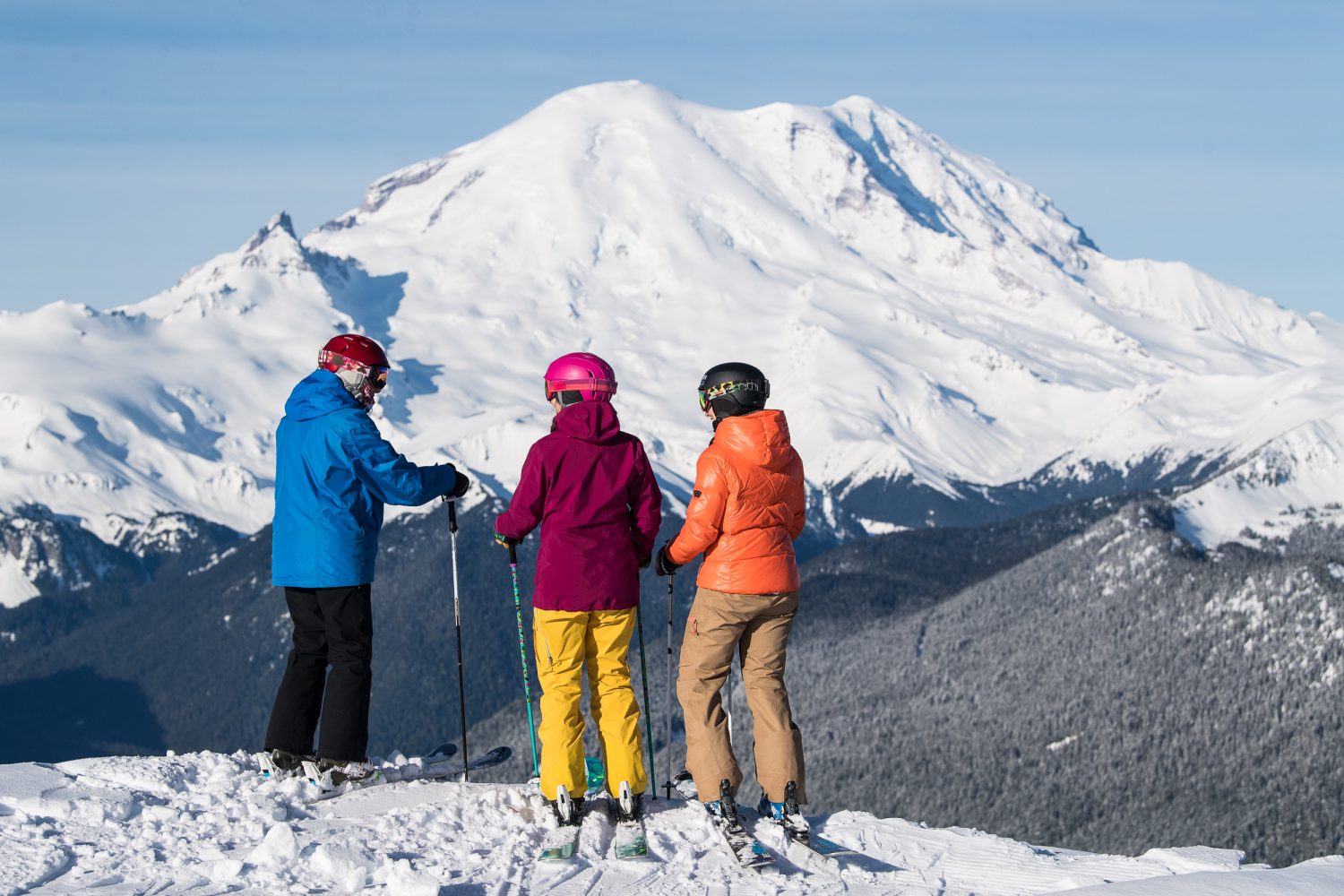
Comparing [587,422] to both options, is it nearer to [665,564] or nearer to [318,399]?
[665,564]

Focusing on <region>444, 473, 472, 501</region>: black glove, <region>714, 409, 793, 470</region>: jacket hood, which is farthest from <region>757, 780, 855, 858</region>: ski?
<region>444, 473, 472, 501</region>: black glove

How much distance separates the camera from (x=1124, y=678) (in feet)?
569

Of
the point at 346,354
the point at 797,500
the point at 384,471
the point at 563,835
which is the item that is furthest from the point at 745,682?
the point at 346,354

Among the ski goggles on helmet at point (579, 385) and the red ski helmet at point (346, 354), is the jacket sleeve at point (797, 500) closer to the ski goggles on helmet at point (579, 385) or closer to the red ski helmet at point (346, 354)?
the ski goggles on helmet at point (579, 385)

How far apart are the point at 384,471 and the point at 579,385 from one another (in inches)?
91.7

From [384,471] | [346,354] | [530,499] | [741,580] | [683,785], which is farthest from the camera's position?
[683,785]

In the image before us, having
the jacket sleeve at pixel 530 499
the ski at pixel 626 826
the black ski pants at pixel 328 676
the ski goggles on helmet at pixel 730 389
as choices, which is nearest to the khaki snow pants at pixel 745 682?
the ski at pixel 626 826

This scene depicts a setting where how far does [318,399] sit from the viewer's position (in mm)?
17625

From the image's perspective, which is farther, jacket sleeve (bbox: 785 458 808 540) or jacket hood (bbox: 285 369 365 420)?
jacket hood (bbox: 285 369 365 420)

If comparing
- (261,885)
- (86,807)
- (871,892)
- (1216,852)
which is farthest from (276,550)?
(1216,852)

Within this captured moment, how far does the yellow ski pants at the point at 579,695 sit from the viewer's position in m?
16.7

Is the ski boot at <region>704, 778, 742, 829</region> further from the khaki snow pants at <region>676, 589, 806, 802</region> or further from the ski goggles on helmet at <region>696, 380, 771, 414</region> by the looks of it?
the ski goggles on helmet at <region>696, 380, 771, 414</region>

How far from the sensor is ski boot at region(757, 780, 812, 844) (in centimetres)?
1653

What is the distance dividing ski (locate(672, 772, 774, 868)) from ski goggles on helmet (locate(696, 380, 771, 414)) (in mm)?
4028
